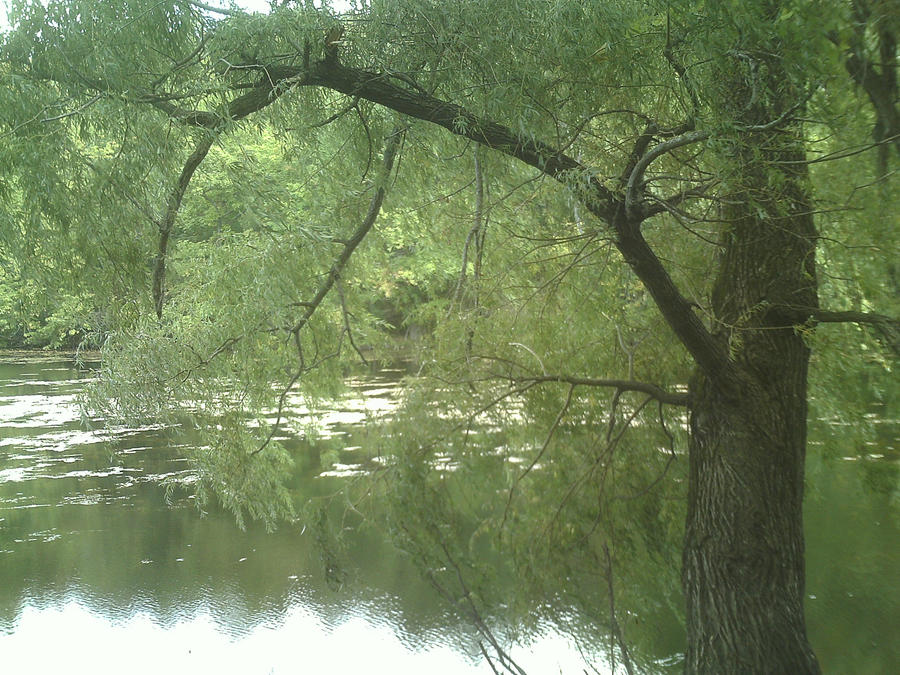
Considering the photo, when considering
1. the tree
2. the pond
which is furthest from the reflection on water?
the tree

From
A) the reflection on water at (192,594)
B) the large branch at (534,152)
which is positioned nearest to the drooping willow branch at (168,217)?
the large branch at (534,152)

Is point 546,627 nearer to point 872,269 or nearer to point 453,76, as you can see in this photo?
point 872,269

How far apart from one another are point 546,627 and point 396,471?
216cm

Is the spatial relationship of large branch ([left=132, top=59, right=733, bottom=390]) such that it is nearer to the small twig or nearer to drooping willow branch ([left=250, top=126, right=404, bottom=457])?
the small twig

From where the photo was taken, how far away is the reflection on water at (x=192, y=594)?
18.1 ft

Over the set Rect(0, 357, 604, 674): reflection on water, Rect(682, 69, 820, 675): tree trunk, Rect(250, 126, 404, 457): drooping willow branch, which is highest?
Rect(250, 126, 404, 457): drooping willow branch

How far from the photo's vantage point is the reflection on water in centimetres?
550

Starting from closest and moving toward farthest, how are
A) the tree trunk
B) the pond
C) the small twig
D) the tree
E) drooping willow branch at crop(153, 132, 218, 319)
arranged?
the tree < the small twig < the tree trunk < drooping willow branch at crop(153, 132, 218, 319) < the pond

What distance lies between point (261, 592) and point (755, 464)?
165 inches

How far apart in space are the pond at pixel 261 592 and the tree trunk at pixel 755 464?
49.6 inches

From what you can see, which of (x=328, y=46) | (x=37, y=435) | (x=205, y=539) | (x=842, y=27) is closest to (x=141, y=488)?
(x=205, y=539)

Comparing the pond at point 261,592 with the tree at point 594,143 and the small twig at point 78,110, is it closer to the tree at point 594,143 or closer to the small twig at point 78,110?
the tree at point 594,143

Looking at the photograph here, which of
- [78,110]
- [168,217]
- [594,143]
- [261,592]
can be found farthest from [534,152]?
[261,592]

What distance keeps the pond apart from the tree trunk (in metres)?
1.26
